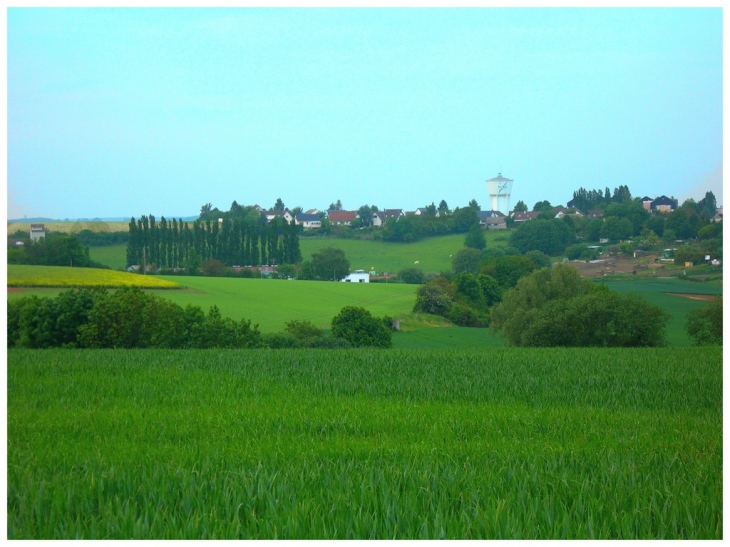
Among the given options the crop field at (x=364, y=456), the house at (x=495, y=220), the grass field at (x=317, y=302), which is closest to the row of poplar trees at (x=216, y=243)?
the grass field at (x=317, y=302)

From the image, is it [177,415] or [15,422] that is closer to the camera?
[15,422]

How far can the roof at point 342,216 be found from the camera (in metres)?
16.1

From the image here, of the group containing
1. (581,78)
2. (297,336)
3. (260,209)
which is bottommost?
(297,336)

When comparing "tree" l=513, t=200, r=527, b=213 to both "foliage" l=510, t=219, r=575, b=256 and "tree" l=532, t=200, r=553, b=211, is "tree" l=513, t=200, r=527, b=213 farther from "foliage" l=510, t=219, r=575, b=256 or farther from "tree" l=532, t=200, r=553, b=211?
"foliage" l=510, t=219, r=575, b=256

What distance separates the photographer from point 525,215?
15.9 metres

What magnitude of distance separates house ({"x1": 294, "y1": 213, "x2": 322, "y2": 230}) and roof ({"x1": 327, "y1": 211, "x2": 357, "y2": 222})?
34 cm

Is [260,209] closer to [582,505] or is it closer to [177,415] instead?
[177,415]

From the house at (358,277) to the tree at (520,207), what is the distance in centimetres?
409

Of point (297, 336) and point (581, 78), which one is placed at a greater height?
point (581, 78)

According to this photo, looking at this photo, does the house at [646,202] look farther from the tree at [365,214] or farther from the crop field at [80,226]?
the crop field at [80,226]

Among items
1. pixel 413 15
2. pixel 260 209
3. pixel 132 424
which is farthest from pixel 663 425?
pixel 260 209

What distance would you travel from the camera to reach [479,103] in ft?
39.5

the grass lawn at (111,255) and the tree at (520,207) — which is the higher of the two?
the tree at (520,207)
